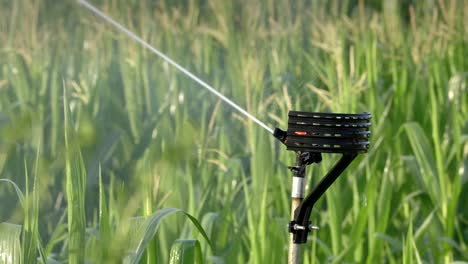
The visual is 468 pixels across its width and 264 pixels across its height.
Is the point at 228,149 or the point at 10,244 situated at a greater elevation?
the point at 228,149

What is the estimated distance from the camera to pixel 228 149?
2.30 metres

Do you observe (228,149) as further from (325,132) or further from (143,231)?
(325,132)

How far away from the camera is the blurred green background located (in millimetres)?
1507

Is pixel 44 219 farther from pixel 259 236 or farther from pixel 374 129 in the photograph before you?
pixel 374 129

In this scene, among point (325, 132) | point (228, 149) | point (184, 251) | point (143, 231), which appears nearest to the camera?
point (325, 132)

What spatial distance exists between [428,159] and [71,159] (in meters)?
1.19

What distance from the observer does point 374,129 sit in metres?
2.22

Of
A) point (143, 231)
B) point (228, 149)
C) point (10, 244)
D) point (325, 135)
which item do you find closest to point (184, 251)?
point (143, 231)

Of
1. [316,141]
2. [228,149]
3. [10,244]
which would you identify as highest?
[228,149]

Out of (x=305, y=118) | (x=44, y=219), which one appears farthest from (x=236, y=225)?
(x=305, y=118)

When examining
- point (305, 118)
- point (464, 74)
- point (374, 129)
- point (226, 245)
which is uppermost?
point (464, 74)

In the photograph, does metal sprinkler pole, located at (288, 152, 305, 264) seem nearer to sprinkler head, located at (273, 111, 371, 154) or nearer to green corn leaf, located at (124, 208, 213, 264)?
sprinkler head, located at (273, 111, 371, 154)

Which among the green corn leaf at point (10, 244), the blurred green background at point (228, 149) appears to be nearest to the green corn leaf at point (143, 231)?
the blurred green background at point (228, 149)

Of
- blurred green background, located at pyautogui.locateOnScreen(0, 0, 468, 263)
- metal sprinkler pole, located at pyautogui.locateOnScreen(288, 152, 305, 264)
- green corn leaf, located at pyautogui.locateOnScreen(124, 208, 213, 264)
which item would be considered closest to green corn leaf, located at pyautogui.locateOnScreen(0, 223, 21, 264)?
blurred green background, located at pyautogui.locateOnScreen(0, 0, 468, 263)
